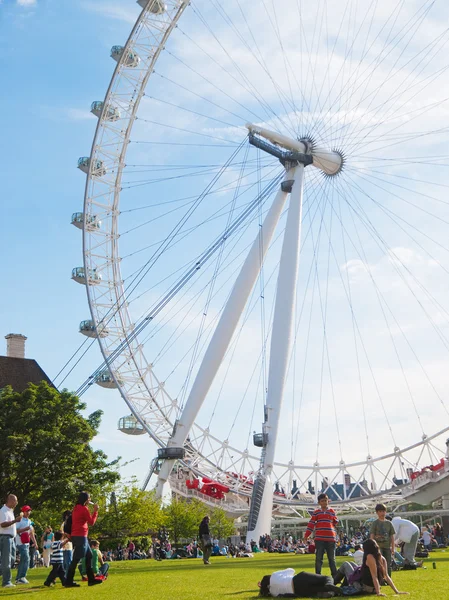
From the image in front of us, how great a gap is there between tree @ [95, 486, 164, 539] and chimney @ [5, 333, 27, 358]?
60.2 ft

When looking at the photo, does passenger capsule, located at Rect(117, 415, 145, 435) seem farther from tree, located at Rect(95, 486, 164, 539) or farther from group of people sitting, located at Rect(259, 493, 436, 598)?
group of people sitting, located at Rect(259, 493, 436, 598)

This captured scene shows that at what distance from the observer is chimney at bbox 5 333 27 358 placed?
5672 centimetres

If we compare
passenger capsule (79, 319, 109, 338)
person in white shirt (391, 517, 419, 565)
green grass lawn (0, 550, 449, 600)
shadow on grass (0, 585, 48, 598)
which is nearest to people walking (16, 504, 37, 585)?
green grass lawn (0, 550, 449, 600)

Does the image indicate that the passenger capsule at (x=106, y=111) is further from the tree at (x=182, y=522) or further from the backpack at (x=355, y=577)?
the backpack at (x=355, y=577)

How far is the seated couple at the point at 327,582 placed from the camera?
453 inches

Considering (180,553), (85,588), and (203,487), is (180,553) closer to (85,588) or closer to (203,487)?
(85,588)

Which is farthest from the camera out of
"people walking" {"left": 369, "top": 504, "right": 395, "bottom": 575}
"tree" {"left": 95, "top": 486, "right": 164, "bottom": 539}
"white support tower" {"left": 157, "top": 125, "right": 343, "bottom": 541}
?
"white support tower" {"left": 157, "top": 125, "right": 343, "bottom": 541}

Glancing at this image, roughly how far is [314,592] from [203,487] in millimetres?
69732

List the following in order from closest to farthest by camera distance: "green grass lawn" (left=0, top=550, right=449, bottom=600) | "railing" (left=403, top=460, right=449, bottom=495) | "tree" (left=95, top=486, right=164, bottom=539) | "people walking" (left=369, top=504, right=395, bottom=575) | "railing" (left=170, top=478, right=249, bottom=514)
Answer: "green grass lawn" (left=0, top=550, right=449, bottom=600) < "people walking" (left=369, top=504, right=395, bottom=575) < "tree" (left=95, top=486, right=164, bottom=539) < "railing" (left=403, top=460, right=449, bottom=495) < "railing" (left=170, top=478, right=249, bottom=514)

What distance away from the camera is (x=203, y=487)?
261 ft

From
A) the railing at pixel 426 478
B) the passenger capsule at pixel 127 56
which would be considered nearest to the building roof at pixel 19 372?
the passenger capsule at pixel 127 56

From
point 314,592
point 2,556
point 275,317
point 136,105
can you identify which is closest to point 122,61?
point 136,105

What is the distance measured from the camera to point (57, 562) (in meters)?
15.1

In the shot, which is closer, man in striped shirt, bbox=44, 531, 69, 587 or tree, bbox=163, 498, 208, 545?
man in striped shirt, bbox=44, 531, 69, 587
